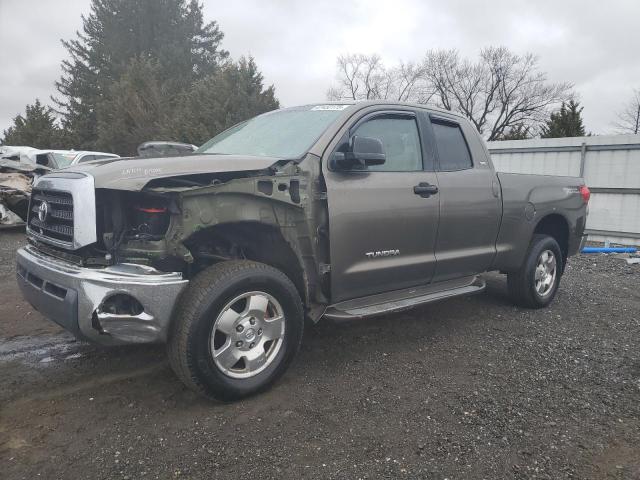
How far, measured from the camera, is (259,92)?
885 inches

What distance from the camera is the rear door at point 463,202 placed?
4082 millimetres

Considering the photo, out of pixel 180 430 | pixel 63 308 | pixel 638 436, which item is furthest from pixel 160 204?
pixel 638 436

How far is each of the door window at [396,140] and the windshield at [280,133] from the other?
11.3 inches

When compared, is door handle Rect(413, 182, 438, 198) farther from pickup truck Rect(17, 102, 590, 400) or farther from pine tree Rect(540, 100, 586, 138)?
pine tree Rect(540, 100, 586, 138)

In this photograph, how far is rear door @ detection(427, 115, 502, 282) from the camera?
161 inches

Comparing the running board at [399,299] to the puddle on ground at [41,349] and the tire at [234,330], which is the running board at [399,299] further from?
the puddle on ground at [41,349]

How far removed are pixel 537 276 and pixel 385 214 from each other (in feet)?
8.22

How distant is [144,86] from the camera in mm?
27547

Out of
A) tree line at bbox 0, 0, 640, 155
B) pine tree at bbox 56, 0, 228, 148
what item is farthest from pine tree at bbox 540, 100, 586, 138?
pine tree at bbox 56, 0, 228, 148

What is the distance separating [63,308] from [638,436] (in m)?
3.32

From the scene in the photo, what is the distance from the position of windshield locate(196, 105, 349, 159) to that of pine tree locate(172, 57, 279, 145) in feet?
55.4

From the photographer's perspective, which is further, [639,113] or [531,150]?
[639,113]

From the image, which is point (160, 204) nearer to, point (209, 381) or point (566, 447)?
point (209, 381)

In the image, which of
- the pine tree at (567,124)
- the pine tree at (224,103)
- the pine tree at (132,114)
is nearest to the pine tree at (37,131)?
the pine tree at (132,114)
